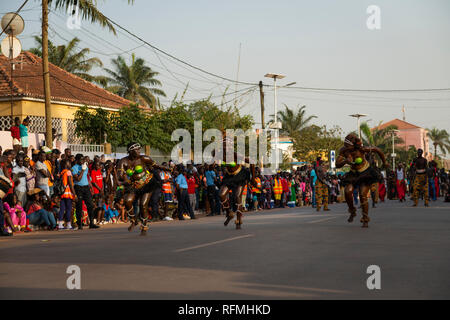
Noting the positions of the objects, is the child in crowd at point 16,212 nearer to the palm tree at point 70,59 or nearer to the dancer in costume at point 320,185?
the dancer in costume at point 320,185

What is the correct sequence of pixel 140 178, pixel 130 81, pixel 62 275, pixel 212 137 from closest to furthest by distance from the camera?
1. pixel 62 275
2. pixel 140 178
3. pixel 212 137
4. pixel 130 81

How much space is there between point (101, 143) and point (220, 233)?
18.9 meters

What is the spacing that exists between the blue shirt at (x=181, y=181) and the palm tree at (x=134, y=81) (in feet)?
115

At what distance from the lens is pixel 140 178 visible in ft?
46.5

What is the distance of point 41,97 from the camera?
2975 cm

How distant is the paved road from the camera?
21.8 ft

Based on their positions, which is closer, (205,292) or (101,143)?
(205,292)

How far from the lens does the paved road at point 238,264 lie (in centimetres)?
665

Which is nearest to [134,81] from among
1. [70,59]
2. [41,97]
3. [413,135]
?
[70,59]

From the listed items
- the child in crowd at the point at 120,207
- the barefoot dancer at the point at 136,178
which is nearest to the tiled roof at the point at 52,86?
the child in crowd at the point at 120,207

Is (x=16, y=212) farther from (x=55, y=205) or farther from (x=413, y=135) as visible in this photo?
(x=413, y=135)

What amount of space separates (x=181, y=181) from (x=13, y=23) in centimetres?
892
